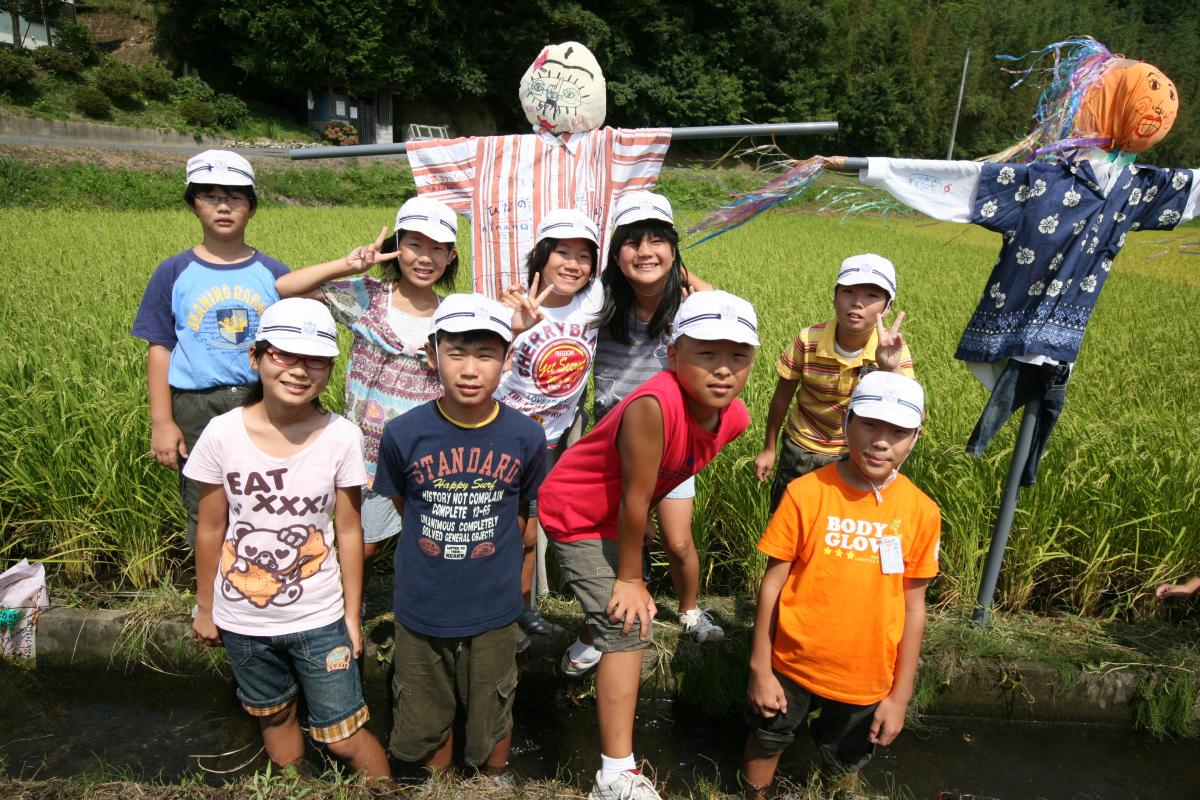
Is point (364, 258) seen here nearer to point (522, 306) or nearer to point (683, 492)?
point (522, 306)

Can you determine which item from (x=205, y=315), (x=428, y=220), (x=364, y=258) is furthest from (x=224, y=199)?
(x=428, y=220)

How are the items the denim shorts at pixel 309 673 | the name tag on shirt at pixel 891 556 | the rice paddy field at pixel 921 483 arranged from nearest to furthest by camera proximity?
1. the name tag on shirt at pixel 891 556
2. the denim shorts at pixel 309 673
3. the rice paddy field at pixel 921 483

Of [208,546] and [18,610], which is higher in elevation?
[208,546]

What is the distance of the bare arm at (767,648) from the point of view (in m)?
1.91

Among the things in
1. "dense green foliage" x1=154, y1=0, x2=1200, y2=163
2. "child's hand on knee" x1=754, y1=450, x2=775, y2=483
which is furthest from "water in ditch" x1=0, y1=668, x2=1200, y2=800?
"dense green foliage" x1=154, y1=0, x2=1200, y2=163

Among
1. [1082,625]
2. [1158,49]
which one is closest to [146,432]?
[1082,625]

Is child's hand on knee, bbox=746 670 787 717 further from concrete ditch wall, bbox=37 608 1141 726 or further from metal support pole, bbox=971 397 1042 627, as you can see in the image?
metal support pole, bbox=971 397 1042 627

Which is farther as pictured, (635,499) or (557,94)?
(557,94)

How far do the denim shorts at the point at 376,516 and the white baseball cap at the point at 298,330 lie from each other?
66 centimetres

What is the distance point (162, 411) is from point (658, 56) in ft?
112

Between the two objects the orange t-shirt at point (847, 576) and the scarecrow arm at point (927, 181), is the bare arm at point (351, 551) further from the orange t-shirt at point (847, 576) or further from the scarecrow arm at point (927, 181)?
the scarecrow arm at point (927, 181)

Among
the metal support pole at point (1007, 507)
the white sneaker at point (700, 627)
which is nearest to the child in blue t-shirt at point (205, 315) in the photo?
the white sneaker at point (700, 627)

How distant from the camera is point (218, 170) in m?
2.29

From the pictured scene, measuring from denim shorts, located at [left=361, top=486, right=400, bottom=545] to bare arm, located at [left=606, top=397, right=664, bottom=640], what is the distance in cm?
89
